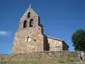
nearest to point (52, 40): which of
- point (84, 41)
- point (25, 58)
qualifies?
point (84, 41)

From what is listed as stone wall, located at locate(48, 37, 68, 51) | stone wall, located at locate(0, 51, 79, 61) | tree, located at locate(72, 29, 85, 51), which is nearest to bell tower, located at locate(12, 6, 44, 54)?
stone wall, located at locate(48, 37, 68, 51)

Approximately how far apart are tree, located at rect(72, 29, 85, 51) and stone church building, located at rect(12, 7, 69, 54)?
3.08m

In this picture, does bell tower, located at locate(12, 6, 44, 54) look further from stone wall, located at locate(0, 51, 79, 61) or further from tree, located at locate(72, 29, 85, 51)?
stone wall, located at locate(0, 51, 79, 61)

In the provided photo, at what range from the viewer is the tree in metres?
40.7

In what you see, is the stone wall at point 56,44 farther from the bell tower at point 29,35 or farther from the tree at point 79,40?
the tree at point 79,40

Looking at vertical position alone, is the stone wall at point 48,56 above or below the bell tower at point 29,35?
below

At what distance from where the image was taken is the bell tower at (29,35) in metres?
43.4

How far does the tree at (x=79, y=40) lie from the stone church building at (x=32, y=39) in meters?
3.08

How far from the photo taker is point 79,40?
4072 cm

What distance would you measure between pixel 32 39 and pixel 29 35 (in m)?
1.30

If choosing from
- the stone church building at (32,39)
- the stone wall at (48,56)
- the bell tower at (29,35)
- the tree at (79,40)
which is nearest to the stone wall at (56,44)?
the stone church building at (32,39)

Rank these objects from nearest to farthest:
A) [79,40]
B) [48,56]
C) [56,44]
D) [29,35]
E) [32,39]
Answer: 1. [48,56]
2. [79,40]
3. [56,44]
4. [32,39]
5. [29,35]

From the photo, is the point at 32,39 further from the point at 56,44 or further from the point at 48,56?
the point at 48,56

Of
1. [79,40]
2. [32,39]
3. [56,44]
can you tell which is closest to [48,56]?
[79,40]
